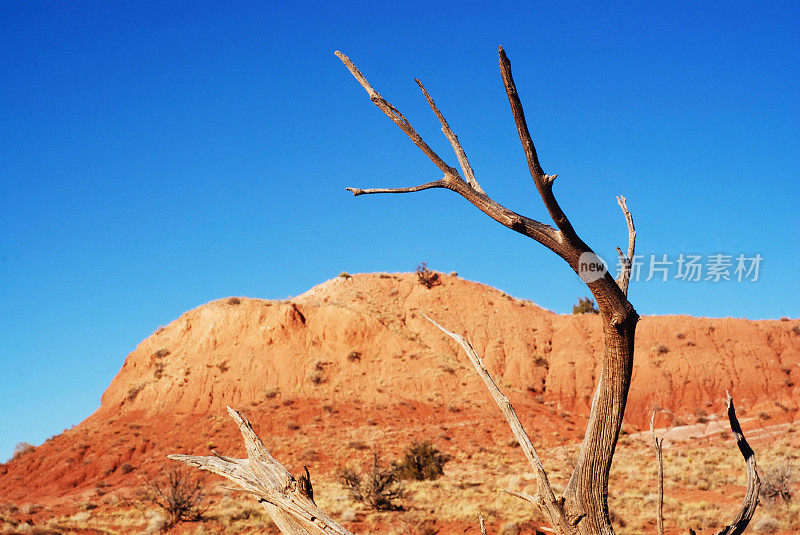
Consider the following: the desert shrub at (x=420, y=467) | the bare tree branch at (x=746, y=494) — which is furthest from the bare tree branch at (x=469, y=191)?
the desert shrub at (x=420, y=467)

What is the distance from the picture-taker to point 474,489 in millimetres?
18812

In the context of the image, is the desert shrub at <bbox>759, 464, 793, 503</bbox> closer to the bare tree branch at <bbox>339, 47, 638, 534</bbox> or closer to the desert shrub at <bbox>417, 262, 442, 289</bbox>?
the bare tree branch at <bbox>339, 47, 638, 534</bbox>

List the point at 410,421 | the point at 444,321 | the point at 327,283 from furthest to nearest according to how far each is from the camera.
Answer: the point at 327,283 < the point at 444,321 < the point at 410,421

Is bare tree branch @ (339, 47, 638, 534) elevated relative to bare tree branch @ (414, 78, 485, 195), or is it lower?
lower

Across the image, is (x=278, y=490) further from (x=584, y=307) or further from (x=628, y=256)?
(x=584, y=307)

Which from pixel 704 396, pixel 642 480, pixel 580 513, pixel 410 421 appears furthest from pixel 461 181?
pixel 704 396

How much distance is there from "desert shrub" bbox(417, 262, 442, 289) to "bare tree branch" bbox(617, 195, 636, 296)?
46623mm

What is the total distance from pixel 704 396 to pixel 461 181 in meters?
38.7

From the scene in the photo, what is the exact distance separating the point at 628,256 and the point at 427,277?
156ft

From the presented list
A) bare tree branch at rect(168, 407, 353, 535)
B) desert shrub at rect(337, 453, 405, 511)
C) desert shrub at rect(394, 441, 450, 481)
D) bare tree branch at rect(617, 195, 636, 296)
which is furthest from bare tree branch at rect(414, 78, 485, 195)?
desert shrub at rect(394, 441, 450, 481)

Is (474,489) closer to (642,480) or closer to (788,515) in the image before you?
(642,480)

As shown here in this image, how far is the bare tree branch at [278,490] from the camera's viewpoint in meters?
2.53

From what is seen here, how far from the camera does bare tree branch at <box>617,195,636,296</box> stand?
8.36ft

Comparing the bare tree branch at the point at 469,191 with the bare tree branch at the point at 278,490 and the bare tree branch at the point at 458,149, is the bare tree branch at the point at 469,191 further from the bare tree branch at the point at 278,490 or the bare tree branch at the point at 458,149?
the bare tree branch at the point at 278,490
